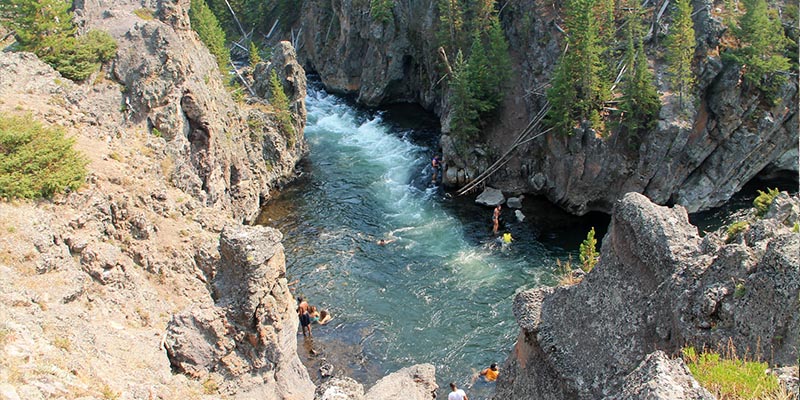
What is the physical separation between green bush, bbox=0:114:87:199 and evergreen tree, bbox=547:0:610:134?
32.6 metres

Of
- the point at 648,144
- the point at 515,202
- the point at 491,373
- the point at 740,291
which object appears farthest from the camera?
the point at 515,202

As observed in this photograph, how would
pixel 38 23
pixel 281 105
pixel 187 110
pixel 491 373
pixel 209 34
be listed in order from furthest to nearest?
pixel 209 34 < pixel 281 105 < pixel 187 110 < pixel 38 23 < pixel 491 373

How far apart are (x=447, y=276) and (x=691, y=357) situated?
25.0 meters

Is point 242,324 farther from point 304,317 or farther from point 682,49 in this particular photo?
point 682,49

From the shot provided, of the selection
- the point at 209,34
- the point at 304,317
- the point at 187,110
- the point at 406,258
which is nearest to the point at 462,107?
the point at 406,258

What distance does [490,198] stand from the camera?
45875mm

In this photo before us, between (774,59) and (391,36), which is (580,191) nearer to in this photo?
Answer: (774,59)

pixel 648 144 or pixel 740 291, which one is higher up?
pixel 740 291

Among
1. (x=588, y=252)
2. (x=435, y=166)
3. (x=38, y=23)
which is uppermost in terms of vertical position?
(x=38, y=23)

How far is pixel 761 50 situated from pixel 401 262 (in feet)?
95.6

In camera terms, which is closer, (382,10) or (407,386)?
(407,386)

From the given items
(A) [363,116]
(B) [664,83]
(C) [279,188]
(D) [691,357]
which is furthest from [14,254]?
→ (A) [363,116]

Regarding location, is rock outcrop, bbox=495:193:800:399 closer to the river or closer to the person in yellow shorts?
the person in yellow shorts

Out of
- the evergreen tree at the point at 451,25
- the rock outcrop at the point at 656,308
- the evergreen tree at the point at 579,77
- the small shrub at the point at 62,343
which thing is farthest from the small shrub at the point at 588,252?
the evergreen tree at the point at 451,25
